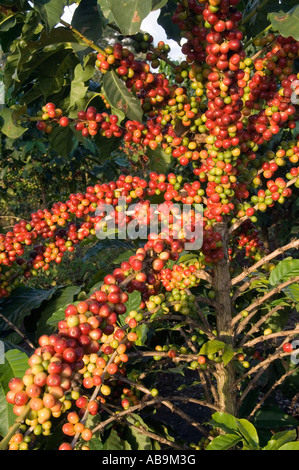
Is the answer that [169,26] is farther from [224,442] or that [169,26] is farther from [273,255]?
[224,442]

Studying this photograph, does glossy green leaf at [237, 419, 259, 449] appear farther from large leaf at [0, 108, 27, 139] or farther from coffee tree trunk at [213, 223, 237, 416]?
large leaf at [0, 108, 27, 139]

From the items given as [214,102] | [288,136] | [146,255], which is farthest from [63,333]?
[288,136]

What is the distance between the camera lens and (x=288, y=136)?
15.5ft

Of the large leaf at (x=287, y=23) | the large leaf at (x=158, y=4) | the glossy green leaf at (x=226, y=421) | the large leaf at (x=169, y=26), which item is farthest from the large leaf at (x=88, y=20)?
the glossy green leaf at (x=226, y=421)

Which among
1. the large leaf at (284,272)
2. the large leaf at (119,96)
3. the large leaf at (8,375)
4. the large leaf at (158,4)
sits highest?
the large leaf at (158,4)

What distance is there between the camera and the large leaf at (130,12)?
1.28 meters

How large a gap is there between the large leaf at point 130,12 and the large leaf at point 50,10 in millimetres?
250

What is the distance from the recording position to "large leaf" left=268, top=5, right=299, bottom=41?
1334 millimetres

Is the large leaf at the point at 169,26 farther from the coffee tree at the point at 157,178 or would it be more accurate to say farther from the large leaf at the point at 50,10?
the large leaf at the point at 50,10

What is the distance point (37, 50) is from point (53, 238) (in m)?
1.01

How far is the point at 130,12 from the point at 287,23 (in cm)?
59

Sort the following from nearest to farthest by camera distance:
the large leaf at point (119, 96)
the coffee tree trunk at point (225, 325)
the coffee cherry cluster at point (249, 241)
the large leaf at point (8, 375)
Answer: the large leaf at point (8, 375) < the large leaf at point (119, 96) < the coffee tree trunk at point (225, 325) < the coffee cherry cluster at point (249, 241)

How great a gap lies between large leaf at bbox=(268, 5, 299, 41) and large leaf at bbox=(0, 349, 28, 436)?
64.6 inches

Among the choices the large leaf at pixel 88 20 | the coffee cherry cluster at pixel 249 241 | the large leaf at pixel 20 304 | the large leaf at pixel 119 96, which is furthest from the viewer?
the coffee cherry cluster at pixel 249 241
